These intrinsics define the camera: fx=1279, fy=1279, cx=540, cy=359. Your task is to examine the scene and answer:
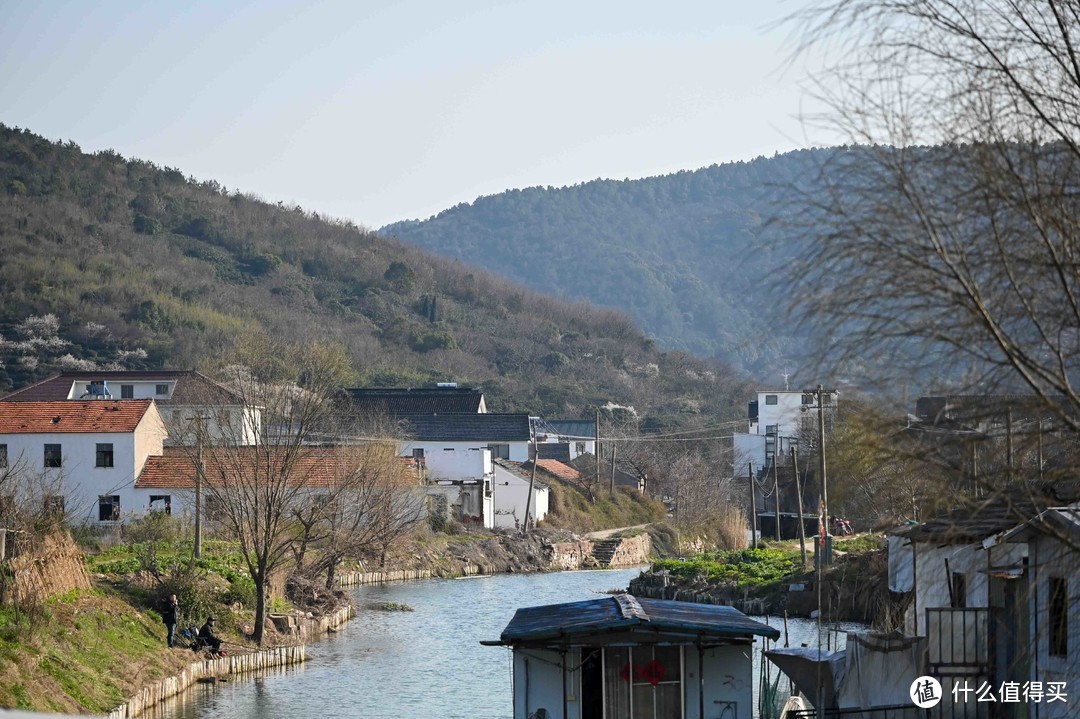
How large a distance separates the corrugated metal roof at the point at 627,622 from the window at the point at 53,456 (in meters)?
34.0

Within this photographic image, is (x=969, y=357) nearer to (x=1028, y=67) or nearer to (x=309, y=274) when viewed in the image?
(x=1028, y=67)

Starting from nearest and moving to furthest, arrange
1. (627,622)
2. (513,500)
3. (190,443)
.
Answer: (627,622), (190,443), (513,500)

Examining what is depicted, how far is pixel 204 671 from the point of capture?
2758 centimetres

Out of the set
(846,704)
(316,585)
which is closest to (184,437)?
(316,585)

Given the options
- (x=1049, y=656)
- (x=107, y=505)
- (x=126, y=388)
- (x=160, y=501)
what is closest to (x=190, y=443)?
(x=160, y=501)

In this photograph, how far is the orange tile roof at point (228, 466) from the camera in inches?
1314

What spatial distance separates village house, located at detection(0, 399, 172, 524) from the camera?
4991 centimetres

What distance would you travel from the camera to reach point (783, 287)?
288 inches

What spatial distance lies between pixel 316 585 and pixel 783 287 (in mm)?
34569

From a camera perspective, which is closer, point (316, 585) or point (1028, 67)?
point (1028, 67)

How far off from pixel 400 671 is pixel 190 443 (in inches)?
649

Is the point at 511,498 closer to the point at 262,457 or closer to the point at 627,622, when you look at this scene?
the point at 262,457

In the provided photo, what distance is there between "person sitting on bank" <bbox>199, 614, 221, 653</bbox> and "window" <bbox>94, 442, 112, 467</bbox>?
2320 centimetres

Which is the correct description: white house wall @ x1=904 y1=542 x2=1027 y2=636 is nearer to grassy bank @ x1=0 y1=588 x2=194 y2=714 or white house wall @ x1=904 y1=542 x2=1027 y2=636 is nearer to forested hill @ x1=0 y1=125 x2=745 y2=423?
grassy bank @ x1=0 y1=588 x2=194 y2=714
